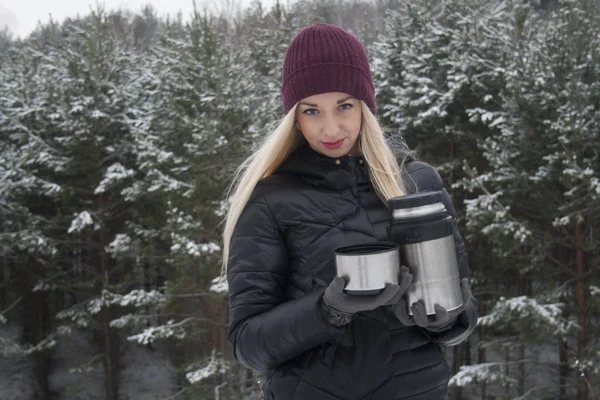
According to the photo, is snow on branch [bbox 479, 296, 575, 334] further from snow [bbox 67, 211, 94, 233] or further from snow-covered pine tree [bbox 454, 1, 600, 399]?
snow [bbox 67, 211, 94, 233]

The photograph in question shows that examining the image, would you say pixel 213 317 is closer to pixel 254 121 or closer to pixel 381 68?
pixel 254 121

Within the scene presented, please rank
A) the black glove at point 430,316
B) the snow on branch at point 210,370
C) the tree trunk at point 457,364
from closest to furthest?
the black glove at point 430,316, the snow on branch at point 210,370, the tree trunk at point 457,364

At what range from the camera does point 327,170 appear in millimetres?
1705

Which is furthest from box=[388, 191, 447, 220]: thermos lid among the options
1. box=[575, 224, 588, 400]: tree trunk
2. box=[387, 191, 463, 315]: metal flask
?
box=[575, 224, 588, 400]: tree trunk

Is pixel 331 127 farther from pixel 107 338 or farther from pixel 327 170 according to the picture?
pixel 107 338

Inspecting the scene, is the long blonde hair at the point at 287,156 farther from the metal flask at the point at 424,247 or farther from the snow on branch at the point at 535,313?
the snow on branch at the point at 535,313

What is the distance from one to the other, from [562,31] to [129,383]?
15.8m

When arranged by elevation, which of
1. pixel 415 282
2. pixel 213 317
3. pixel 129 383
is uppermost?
pixel 415 282

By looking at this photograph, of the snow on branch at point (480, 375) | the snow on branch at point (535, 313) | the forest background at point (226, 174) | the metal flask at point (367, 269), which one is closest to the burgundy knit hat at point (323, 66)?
the metal flask at point (367, 269)

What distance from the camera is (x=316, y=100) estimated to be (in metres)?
1.73

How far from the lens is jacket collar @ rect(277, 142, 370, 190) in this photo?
1.68 metres

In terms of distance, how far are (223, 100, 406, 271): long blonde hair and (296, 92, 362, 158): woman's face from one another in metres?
0.04

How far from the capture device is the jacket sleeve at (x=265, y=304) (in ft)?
4.70

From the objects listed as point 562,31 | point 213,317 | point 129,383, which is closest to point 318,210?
point 562,31
